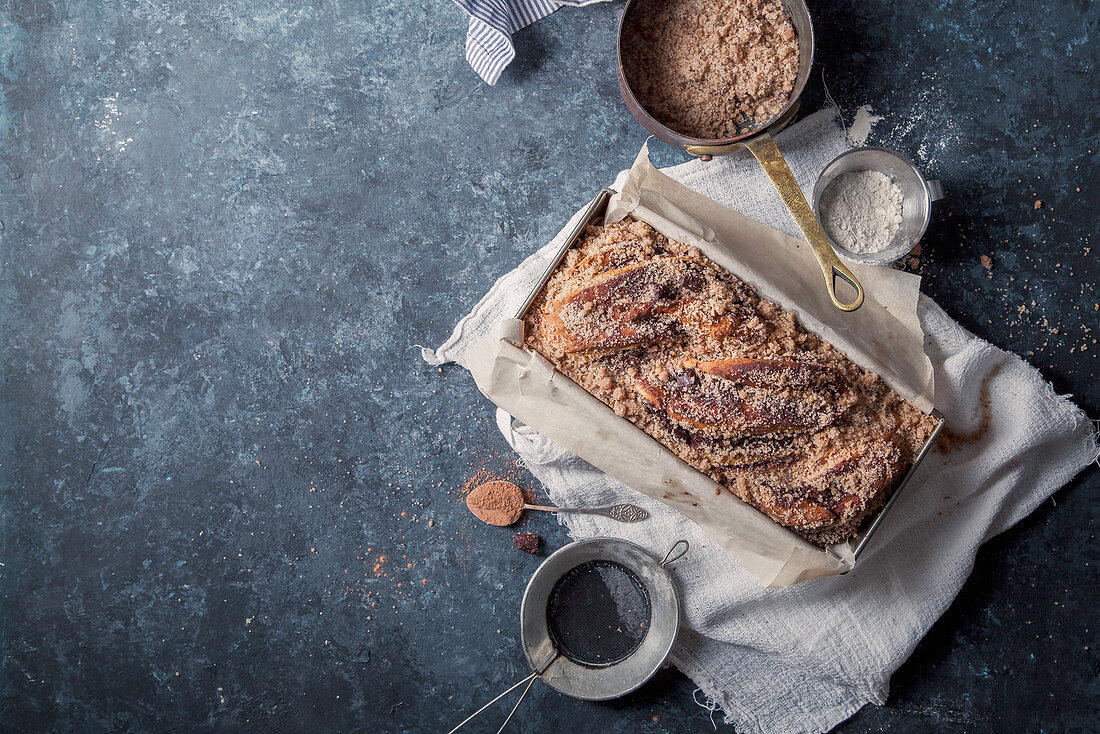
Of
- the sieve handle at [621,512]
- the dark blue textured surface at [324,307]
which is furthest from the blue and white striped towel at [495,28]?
the sieve handle at [621,512]

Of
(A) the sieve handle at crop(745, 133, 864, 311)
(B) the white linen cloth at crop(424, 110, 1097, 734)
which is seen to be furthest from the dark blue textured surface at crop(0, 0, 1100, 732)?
(A) the sieve handle at crop(745, 133, 864, 311)

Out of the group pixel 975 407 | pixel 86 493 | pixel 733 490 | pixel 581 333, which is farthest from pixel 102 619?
pixel 975 407

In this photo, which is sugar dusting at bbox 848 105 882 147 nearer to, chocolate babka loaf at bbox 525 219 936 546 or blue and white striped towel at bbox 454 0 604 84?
chocolate babka loaf at bbox 525 219 936 546

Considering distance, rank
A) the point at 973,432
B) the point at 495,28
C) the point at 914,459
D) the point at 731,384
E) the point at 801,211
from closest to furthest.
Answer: the point at 731,384 < the point at 914,459 < the point at 801,211 < the point at 973,432 < the point at 495,28

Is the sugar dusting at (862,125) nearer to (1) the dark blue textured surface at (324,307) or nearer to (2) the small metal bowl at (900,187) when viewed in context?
(1) the dark blue textured surface at (324,307)

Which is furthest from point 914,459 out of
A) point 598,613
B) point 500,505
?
point 500,505

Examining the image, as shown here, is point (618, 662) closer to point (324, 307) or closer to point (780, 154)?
point (324, 307)

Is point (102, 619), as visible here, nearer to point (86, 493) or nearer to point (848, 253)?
point (86, 493)
